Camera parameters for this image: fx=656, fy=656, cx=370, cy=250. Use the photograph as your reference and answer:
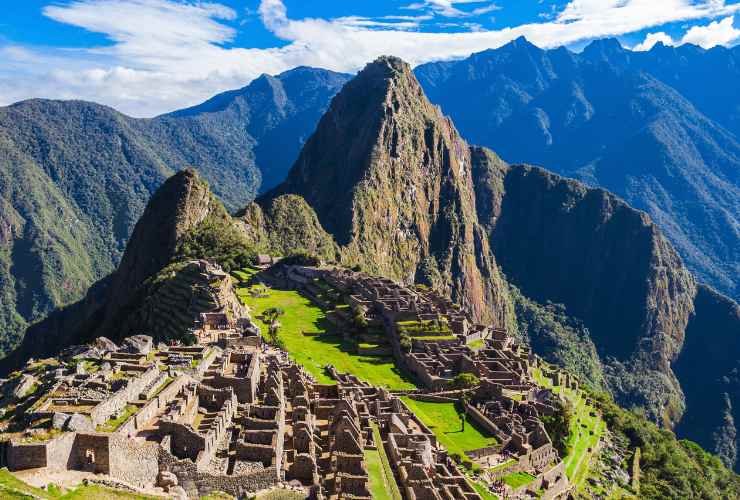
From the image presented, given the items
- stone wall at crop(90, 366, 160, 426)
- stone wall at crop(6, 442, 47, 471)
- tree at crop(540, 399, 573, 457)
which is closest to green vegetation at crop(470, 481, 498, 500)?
tree at crop(540, 399, 573, 457)

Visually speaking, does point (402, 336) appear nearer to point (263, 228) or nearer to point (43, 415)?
point (43, 415)

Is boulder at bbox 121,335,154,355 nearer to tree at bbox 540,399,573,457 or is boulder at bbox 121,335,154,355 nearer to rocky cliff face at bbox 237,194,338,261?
tree at bbox 540,399,573,457

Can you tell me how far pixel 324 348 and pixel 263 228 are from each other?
10239cm

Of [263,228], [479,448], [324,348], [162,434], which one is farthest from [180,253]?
[162,434]

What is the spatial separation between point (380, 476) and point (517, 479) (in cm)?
2101

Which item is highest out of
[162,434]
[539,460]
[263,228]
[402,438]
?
[263,228]

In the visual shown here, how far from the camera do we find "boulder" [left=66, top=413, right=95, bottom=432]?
24.1m

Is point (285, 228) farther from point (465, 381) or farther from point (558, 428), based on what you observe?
point (558, 428)

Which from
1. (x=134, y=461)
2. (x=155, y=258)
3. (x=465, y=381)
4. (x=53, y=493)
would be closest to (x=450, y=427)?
(x=465, y=381)

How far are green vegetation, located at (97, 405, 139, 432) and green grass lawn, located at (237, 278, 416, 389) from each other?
1015 inches

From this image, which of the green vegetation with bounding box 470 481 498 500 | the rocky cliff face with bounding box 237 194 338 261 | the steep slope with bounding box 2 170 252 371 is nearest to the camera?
the green vegetation with bounding box 470 481 498 500

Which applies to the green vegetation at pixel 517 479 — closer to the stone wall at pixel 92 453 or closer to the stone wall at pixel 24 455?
the stone wall at pixel 92 453

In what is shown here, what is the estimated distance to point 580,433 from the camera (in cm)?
7531

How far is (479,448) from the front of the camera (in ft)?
168
